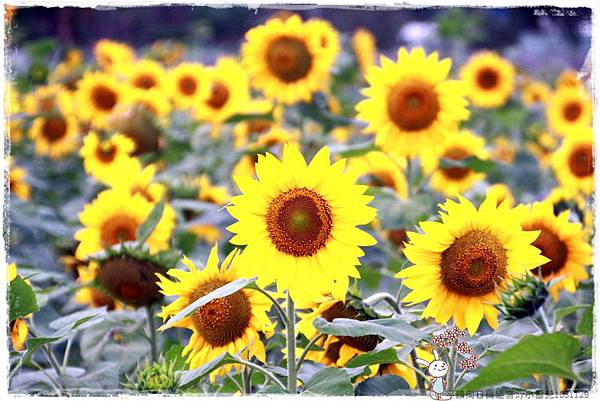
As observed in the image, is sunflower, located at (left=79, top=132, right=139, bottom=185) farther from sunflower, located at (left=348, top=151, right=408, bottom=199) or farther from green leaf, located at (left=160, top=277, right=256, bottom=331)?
green leaf, located at (left=160, top=277, right=256, bottom=331)

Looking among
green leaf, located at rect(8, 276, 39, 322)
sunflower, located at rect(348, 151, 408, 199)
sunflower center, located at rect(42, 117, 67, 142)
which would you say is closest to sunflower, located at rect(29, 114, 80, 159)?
sunflower center, located at rect(42, 117, 67, 142)

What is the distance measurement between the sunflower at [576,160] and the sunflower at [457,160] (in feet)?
0.55

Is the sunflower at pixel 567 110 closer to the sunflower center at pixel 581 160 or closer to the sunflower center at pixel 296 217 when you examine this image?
the sunflower center at pixel 581 160

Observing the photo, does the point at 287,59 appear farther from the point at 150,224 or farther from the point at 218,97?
the point at 150,224

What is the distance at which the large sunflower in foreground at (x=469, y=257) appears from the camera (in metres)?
1.01

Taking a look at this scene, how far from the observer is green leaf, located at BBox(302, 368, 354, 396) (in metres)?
0.98

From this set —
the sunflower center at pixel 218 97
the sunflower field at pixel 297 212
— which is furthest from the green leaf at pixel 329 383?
the sunflower center at pixel 218 97

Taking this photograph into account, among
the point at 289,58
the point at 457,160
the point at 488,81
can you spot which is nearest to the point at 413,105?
the point at 457,160

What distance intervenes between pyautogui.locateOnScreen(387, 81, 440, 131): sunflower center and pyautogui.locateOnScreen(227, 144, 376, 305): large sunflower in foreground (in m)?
0.72

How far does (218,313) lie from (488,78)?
7.07 feet

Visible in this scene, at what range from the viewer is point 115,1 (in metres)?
1.31

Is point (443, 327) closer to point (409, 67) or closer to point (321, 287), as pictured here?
point (321, 287)

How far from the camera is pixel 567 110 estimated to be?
2787mm

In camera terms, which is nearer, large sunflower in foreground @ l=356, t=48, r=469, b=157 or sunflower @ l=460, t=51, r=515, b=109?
large sunflower in foreground @ l=356, t=48, r=469, b=157
